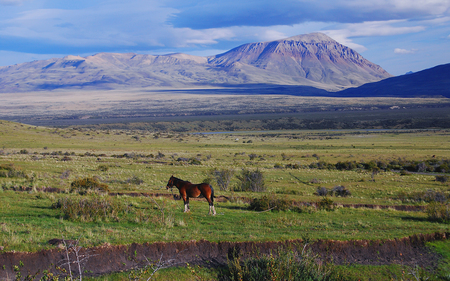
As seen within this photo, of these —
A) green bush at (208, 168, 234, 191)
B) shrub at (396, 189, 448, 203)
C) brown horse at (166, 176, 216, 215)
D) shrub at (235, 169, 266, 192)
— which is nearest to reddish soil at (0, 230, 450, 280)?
brown horse at (166, 176, 216, 215)

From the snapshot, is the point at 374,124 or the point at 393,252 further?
the point at 374,124

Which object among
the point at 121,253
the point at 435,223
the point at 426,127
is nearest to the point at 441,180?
the point at 435,223

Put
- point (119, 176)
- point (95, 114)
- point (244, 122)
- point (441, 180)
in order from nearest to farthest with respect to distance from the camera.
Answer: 1. point (119, 176)
2. point (441, 180)
3. point (244, 122)
4. point (95, 114)

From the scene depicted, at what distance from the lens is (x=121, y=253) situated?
848 centimetres

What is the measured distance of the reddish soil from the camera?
781 centimetres

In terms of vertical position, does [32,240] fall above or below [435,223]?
above

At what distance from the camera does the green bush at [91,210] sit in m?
10.7

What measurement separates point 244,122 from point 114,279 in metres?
127

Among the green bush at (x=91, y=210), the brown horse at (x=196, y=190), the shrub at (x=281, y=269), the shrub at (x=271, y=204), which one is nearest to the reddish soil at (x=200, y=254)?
the shrub at (x=281, y=269)

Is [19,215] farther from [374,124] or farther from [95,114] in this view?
[95,114]

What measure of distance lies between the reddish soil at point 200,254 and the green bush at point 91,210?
7.55 ft

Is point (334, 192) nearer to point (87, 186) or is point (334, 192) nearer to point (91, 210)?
point (87, 186)

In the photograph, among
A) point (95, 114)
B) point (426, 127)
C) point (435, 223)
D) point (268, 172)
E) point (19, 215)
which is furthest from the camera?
point (95, 114)

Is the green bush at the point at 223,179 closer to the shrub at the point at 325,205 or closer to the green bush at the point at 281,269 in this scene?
the shrub at the point at 325,205
